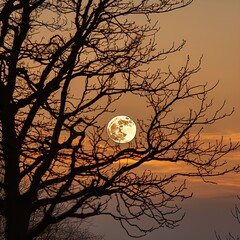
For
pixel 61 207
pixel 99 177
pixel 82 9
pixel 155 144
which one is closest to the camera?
pixel 99 177

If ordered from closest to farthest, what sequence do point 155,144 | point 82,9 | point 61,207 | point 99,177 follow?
point 99,177 → point 155,144 → point 82,9 → point 61,207

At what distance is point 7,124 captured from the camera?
13477mm

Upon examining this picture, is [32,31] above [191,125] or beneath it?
above

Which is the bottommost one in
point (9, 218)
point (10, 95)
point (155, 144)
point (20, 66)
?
point (9, 218)

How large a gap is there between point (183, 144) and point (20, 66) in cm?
425

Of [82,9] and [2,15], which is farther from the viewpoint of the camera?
[82,9]

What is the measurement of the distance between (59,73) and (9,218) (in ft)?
10.6

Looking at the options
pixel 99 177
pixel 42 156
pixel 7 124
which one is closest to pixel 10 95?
pixel 7 124

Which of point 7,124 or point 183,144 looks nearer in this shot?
point 7,124

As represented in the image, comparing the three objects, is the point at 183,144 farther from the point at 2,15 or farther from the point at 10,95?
the point at 2,15

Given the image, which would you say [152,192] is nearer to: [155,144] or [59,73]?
[155,144]

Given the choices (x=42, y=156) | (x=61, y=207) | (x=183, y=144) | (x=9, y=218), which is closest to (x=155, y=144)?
(x=183, y=144)

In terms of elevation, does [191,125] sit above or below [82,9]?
below

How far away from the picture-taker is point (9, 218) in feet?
43.8
